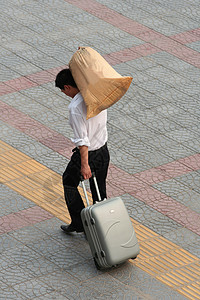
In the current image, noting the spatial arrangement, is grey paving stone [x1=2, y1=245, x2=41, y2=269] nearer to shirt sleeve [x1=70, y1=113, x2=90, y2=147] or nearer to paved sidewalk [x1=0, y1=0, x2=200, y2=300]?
paved sidewalk [x1=0, y1=0, x2=200, y2=300]

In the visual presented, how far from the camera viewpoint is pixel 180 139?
9.41 metres

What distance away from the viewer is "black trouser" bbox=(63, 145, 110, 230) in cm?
704

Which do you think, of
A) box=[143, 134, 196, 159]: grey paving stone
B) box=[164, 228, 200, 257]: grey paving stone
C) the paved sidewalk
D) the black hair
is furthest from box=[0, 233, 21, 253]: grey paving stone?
box=[143, 134, 196, 159]: grey paving stone

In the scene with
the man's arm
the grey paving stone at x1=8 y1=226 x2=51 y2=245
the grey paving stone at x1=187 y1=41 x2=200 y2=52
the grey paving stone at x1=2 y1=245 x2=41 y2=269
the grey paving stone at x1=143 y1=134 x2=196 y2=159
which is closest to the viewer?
the man's arm

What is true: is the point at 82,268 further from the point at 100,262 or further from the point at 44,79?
the point at 44,79

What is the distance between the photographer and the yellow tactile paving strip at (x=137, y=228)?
6961 millimetres

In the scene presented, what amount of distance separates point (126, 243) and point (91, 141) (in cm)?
105

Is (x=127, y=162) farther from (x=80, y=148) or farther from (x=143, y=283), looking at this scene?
(x=143, y=283)

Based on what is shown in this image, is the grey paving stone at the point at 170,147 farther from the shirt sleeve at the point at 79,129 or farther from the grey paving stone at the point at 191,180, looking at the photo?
the shirt sleeve at the point at 79,129

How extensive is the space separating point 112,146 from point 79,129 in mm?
2495

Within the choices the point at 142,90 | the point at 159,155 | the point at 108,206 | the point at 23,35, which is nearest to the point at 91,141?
the point at 108,206

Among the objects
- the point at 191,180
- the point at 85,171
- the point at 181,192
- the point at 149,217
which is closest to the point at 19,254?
the point at 85,171

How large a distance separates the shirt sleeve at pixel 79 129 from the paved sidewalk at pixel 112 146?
4.08 ft

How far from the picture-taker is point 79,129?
22.0ft
